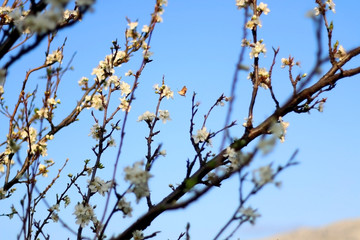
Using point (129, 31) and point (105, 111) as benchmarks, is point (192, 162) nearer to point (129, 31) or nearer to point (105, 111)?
point (105, 111)

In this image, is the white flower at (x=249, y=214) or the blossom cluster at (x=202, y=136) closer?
the white flower at (x=249, y=214)

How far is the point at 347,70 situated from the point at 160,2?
1622 mm

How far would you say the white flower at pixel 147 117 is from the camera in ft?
14.1

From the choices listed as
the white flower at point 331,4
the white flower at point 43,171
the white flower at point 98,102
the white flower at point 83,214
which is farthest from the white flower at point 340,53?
the white flower at point 43,171

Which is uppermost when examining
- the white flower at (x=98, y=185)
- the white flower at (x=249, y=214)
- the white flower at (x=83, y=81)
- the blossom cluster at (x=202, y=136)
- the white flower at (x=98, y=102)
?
the white flower at (x=83, y=81)

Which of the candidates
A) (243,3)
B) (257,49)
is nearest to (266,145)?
(257,49)

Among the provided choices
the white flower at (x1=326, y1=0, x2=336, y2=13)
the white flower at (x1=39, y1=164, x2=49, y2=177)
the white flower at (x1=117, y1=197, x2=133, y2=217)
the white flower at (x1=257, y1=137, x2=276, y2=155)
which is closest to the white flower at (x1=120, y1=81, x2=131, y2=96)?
the white flower at (x1=39, y1=164, x2=49, y2=177)

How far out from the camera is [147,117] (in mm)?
4297

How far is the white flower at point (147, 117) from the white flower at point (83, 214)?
112cm

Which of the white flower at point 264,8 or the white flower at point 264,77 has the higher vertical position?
the white flower at point 264,8

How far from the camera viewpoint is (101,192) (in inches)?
137

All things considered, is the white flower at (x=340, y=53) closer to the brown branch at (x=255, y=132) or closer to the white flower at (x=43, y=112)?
the brown branch at (x=255, y=132)

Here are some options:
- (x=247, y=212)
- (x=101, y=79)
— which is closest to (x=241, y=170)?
(x=247, y=212)

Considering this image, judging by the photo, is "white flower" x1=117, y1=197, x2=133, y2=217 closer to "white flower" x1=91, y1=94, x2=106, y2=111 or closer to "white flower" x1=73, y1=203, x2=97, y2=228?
"white flower" x1=73, y1=203, x2=97, y2=228
